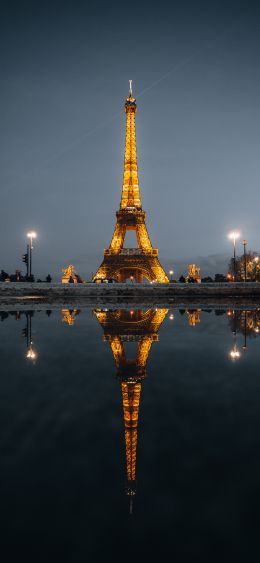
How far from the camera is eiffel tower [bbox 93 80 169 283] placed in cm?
6531

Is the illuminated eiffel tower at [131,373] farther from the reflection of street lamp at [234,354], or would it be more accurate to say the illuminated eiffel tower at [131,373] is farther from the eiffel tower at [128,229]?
the eiffel tower at [128,229]

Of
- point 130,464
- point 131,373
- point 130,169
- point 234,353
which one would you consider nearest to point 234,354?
point 234,353

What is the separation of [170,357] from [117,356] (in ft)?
4.08

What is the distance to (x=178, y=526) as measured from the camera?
2.55 m

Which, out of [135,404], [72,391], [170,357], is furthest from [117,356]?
[135,404]

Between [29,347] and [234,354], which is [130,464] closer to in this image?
[234,354]

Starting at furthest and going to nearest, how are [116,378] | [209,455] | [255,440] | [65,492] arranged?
[116,378] < [255,440] < [209,455] < [65,492]

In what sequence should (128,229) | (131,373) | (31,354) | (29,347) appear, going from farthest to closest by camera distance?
(128,229)
(29,347)
(31,354)
(131,373)

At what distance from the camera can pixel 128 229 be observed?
236ft

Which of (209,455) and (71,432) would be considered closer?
(209,455)

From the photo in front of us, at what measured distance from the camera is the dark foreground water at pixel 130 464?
7.95ft

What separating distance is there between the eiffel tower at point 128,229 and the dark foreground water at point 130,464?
57.4 m

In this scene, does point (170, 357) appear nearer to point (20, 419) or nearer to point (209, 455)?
point (20, 419)

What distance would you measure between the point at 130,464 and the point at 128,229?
69.5m
